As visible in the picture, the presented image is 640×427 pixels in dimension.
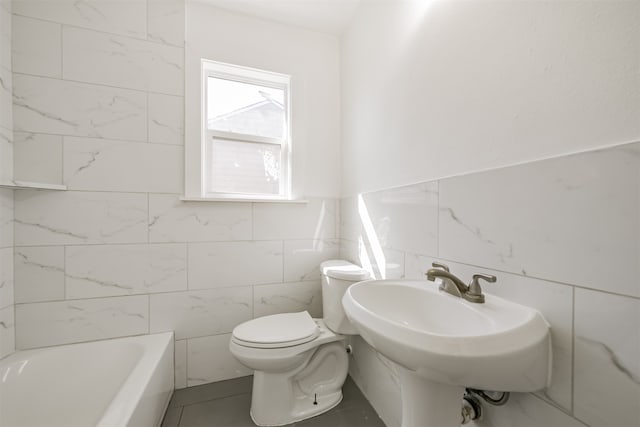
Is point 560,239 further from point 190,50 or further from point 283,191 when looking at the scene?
point 190,50

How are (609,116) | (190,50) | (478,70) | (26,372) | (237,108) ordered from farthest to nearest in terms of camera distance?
(237,108) < (190,50) < (26,372) < (478,70) < (609,116)

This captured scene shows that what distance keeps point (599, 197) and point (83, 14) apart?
7.69ft

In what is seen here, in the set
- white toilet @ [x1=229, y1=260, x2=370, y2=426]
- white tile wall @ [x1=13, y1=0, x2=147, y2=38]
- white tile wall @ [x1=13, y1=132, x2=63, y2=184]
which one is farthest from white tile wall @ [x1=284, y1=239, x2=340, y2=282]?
white tile wall @ [x1=13, y1=0, x2=147, y2=38]

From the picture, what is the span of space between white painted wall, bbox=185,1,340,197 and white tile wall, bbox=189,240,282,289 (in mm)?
386

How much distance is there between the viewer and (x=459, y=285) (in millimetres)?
790

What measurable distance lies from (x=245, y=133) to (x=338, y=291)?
1237mm

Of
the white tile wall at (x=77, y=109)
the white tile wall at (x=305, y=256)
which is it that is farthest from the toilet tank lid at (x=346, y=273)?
the white tile wall at (x=77, y=109)

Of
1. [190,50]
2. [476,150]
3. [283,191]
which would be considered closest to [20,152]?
[190,50]

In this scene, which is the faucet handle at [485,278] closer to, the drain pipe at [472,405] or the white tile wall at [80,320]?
the drain pipe at [472,405]

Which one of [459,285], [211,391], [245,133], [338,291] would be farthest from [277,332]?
[245,133]

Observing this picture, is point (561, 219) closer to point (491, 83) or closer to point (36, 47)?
point (491, 83)

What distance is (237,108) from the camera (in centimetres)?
180

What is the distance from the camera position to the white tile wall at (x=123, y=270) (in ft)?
4.61

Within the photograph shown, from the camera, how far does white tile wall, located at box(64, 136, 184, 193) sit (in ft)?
4.59
